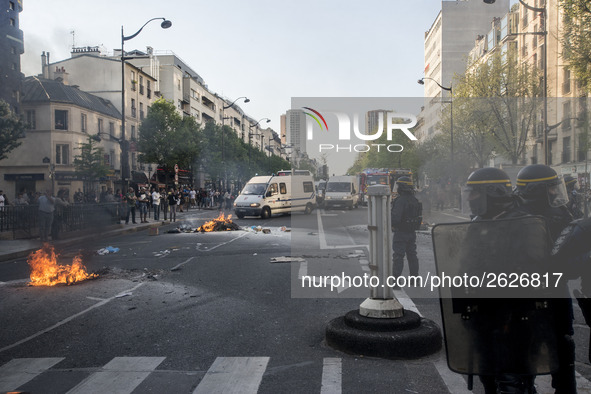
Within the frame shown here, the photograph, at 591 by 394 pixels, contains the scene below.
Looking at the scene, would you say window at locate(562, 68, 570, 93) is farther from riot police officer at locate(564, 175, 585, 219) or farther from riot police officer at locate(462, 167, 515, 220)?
riot police officer at locate(462, 167, 515, 220)

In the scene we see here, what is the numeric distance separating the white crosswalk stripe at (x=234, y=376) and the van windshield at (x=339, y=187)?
3175 centimetres

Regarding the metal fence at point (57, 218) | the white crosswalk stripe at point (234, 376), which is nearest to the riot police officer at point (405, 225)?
the white crosswalk stripe at point (234, 376)

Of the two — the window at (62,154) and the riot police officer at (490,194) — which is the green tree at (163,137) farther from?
the riot police officer at (490,194)

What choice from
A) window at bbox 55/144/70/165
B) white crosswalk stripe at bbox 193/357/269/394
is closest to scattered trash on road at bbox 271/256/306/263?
white crosswalk stripe at bbox 193/357/269/394

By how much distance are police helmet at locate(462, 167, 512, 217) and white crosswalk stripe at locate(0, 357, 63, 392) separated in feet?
11.8

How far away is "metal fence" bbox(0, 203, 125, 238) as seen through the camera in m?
16.3

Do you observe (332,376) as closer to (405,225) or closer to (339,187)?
(405,225)

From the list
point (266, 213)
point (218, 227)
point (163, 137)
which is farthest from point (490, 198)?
point (163, 137)

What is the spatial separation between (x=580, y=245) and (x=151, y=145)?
170 feet

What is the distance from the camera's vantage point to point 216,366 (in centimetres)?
443

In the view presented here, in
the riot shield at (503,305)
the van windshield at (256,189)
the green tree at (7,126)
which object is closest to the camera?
the riot shield at (503,305)

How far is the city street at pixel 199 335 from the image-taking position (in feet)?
13.3

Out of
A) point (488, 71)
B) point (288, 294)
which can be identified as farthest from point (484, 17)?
point (288, 294)

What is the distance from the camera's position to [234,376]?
13.7 ft
